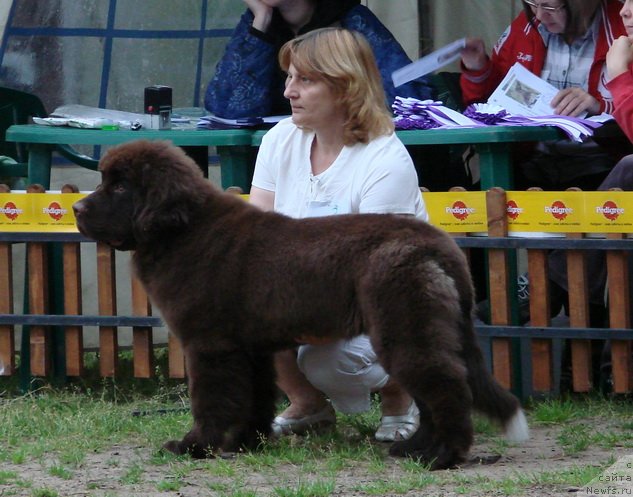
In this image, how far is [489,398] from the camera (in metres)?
4.71

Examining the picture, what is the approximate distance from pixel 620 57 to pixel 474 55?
44.7 inches

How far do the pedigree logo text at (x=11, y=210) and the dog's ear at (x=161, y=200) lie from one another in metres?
1.97

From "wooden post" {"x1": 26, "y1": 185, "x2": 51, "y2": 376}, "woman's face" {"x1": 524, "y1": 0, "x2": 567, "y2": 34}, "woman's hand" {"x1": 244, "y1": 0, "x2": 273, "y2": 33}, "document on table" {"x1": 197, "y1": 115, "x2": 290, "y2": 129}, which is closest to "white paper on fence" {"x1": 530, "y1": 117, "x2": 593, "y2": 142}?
"woman's face" {"x1": 524, "y1": 0, "x2": 567, "y2": 34}

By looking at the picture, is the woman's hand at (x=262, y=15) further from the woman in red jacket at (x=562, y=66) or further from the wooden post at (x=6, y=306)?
the wooden post at (x=6, y=306)

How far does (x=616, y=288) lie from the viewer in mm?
6035

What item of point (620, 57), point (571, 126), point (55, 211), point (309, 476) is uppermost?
point (620, 57)

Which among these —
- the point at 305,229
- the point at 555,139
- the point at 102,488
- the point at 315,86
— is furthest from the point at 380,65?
the point at 102,488

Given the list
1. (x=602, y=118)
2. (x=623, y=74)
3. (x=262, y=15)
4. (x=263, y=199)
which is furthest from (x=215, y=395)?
(x=262, y=15)

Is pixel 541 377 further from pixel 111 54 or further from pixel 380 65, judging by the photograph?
pixel 111 54

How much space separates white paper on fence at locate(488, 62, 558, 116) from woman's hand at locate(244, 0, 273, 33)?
1.38 metres

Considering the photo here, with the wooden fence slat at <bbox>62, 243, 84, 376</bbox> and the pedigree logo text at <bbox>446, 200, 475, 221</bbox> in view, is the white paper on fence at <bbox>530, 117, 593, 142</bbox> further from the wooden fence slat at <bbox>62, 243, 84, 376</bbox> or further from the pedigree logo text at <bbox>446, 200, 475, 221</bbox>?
the wooden fence slat at <bbox>62, 243, 84, 376</bbox>

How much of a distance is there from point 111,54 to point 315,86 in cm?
350

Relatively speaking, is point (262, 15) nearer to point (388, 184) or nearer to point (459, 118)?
point (459, 118)

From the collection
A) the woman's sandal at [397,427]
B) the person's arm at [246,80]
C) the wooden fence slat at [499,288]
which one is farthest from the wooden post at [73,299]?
the wooden fence slat at [499,288]
